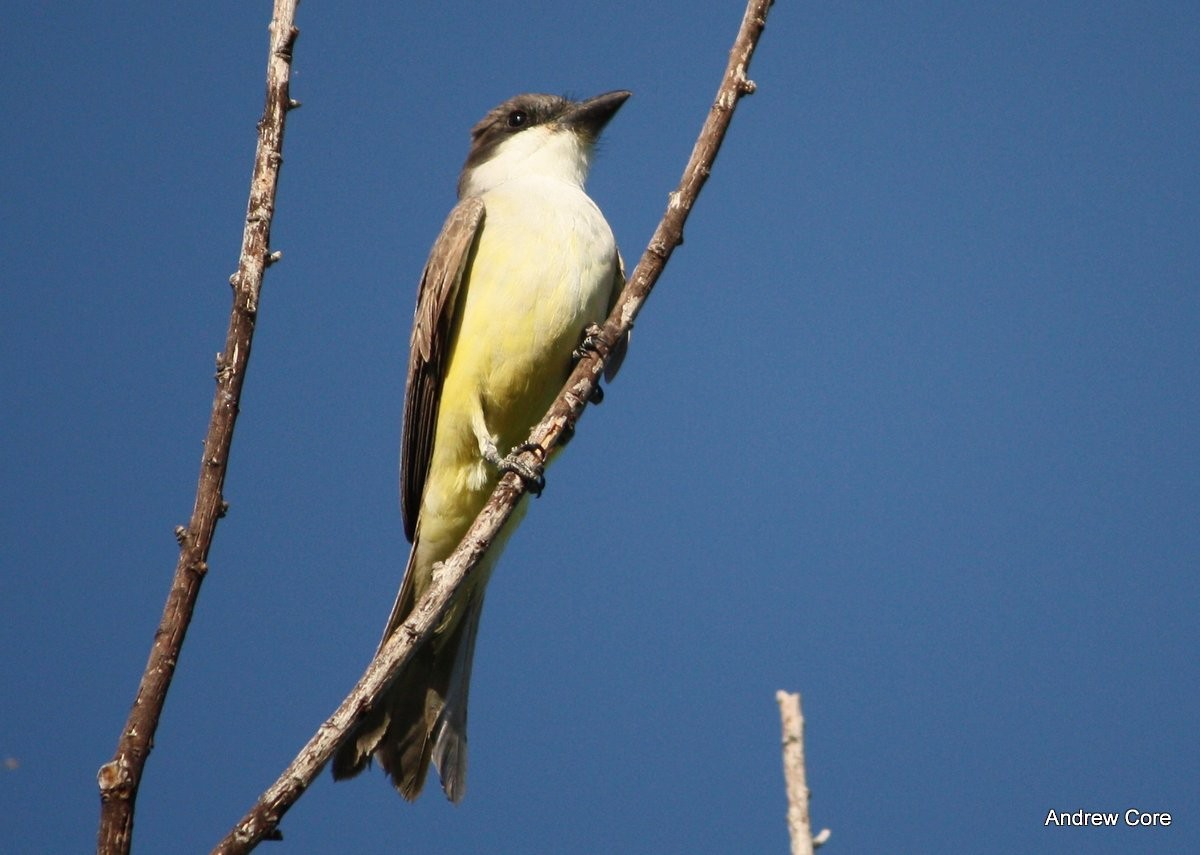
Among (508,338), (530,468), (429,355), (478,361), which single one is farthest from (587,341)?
(530,468)

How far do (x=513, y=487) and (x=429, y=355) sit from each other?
1.61 meters

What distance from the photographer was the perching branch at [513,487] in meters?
3.56

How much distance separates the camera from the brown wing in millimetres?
6578

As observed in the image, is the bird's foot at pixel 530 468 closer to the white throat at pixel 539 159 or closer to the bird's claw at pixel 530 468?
the bird's claw at pixel 530 468

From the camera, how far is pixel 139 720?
3516 millimetres

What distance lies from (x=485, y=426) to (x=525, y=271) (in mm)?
816

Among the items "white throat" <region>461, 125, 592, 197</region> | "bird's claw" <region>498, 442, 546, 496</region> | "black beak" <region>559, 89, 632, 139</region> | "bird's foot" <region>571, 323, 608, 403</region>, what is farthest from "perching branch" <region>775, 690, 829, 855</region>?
"black beak" <region>559, 89, 632, 139</region>

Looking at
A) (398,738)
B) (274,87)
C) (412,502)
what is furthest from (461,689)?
(274,87)

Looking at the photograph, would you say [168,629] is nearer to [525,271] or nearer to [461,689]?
[461,689]

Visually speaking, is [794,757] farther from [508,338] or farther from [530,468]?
[508,338]

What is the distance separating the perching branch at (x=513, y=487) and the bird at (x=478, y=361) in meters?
0.67

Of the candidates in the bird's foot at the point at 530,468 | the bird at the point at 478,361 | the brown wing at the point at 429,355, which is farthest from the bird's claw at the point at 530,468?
the brown wing at the point at 429,355

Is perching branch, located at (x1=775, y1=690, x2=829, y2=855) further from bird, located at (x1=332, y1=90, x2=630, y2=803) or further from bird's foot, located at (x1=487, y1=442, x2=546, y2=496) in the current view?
bird, located at (x1=332, y1=90, x2=630, y2=803)

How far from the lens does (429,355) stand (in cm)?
652
